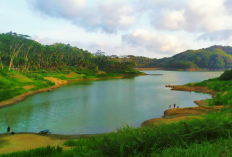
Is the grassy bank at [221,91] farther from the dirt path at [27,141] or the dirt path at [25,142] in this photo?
the dirt path at [25,142]

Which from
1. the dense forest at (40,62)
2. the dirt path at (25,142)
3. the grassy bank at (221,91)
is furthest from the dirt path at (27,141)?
the dense forest at (40,62)

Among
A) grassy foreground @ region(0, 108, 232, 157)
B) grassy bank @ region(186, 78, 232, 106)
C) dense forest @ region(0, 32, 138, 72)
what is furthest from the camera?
dense forest @ region(0, 32, 138, 72)

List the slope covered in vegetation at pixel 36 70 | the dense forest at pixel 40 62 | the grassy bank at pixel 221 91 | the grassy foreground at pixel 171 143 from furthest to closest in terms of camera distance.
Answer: the dense forest at pixel 40 62 < the slope covered in vegetation at pixel 36 70 < the grassy bank at pixel 221 91 < the grassy foreground at pixel 171 143

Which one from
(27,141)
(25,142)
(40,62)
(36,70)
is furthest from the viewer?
(40,62)

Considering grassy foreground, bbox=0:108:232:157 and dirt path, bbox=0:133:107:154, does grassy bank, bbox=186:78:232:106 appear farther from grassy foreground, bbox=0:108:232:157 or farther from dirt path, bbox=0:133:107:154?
dirt path, bbox=0:133:107:154

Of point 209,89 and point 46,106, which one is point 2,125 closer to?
point 46,106

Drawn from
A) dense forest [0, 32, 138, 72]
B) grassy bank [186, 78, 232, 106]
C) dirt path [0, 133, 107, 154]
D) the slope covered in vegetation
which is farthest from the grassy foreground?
dense forest [0, 32, 138, 72]

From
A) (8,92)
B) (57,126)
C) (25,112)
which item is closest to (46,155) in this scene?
(57,126)

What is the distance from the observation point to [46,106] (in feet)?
123

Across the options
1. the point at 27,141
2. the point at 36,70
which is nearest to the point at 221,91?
the point at 27,141

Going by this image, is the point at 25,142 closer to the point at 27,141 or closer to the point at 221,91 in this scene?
the point at 27,141

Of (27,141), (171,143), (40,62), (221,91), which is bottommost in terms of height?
(27,141)

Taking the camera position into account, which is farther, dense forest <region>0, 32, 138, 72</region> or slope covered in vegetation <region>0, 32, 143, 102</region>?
dense forest <region>0, 32, 138, 72</region>

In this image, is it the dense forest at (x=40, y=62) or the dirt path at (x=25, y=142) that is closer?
the dirt path at (x=25, y=142)
